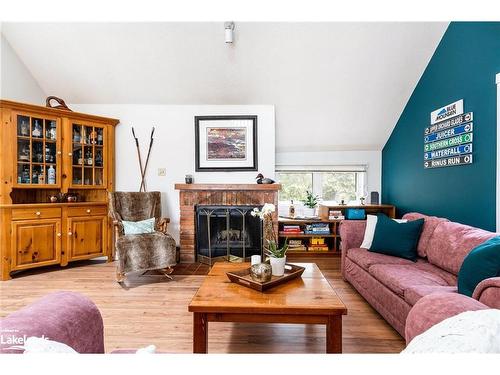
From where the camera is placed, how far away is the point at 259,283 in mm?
1580

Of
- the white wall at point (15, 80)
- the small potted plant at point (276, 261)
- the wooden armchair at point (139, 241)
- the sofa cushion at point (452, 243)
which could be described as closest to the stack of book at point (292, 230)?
the wooden armchair at point (139, 241)

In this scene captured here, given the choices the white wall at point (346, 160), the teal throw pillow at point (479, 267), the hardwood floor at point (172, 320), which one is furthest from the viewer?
the white wall at point (346, 160)

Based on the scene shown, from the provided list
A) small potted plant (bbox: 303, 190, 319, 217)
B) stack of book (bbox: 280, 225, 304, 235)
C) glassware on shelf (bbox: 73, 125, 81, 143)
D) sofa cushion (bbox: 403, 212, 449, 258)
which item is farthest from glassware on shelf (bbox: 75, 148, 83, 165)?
sofa cushion (bbox: 403, 212, 449, 258)

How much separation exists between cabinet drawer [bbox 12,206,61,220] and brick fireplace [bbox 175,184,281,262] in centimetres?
143

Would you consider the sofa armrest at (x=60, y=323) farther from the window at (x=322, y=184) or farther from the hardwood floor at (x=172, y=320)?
the window at (x=322, y=184)

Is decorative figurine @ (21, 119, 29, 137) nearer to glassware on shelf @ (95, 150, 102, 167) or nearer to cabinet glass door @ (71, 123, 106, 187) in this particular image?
cabinet glass door @ (71, 123, 106, 187)

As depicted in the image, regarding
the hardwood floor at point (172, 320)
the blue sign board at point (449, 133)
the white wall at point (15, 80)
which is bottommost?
the hardwood floor at point (172, 320)

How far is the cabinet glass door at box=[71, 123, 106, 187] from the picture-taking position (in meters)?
3.42

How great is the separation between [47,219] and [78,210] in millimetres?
322

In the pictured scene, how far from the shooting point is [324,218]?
376 cm

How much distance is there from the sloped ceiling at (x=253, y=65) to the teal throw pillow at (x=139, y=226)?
1.76 metres

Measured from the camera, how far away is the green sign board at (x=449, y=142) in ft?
8.01

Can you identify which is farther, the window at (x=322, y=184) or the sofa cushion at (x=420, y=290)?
the window at (x=322, y=184)
